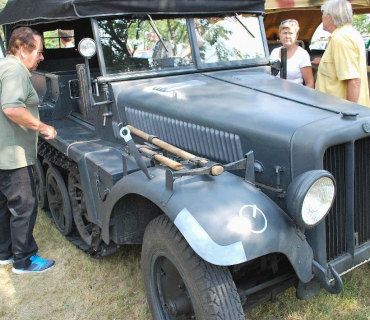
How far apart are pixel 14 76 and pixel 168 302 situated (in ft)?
6.64

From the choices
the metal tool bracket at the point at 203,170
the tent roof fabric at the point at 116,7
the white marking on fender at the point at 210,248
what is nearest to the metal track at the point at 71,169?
the tent roof fabric at the point at 116,7

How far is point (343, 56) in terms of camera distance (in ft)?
12.5

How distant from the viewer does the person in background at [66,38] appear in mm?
5504

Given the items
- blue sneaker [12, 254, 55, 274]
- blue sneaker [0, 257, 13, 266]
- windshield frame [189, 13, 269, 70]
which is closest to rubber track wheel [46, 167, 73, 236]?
blue sneaker [12, 254, 55, 274]

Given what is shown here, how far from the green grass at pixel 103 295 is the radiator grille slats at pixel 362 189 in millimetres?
634

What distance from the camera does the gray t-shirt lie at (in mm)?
3262

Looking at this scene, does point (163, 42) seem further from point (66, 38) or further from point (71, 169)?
point (66, 38)

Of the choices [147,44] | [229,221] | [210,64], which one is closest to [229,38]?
[210,64]

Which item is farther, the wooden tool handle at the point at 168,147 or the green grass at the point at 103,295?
the green grass at the point at 103,295

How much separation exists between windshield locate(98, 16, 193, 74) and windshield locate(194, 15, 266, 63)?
0.15 m

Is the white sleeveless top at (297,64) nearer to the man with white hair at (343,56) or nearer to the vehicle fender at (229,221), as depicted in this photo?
the man with white hair at (343,56)

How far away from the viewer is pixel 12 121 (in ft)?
→ 11.3

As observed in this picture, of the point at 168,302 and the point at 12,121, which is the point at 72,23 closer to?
the point at 12,121

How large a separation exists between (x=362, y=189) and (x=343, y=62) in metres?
1.64
